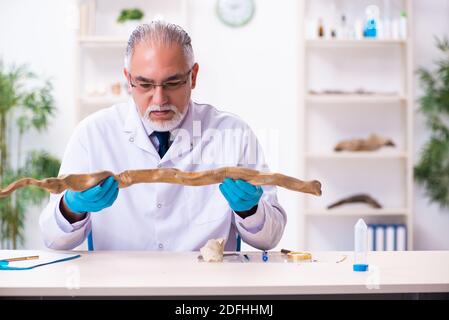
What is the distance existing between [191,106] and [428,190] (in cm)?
256

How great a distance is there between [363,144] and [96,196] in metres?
2.86

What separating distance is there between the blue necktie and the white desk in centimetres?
43

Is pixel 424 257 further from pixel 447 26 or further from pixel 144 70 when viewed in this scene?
pixel 447 26

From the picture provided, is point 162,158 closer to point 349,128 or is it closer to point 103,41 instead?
point 103,41

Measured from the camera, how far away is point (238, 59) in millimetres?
4375

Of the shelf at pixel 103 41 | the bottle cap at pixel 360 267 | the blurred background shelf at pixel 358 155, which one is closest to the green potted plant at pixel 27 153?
the shelf at pixel 103 41

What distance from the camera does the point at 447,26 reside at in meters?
4.41

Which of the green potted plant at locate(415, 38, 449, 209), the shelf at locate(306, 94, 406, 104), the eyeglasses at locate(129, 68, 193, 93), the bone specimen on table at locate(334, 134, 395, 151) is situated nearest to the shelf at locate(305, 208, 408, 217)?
the green potted plant at locate(415, 38, 449, 209)

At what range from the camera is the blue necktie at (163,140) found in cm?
216

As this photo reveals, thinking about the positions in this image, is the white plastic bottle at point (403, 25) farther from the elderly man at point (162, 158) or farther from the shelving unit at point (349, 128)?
the elderly man at point (162, 158)

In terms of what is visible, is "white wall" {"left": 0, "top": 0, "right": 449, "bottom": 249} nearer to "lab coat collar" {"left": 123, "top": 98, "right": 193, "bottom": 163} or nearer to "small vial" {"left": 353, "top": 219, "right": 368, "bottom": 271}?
"lab coat collar" {"left": 123, "top": 98, "right": 193, "bottom": 163}

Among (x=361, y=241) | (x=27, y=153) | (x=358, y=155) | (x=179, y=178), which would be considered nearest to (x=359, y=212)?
(x=358, y=155)
